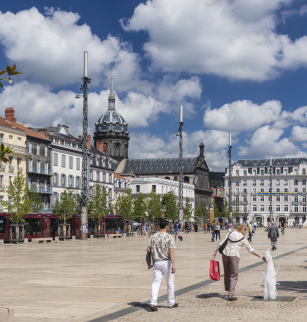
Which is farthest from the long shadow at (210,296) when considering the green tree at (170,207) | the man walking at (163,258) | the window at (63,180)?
the green tree at (170,207)

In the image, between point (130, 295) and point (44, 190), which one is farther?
point (44, 190)

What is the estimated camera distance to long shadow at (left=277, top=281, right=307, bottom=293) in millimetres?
13137

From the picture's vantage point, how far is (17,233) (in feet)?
150

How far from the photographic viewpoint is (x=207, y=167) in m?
158

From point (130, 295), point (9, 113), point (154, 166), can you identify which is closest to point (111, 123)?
point (154, 166)

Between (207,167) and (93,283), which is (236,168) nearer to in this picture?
(207,167)

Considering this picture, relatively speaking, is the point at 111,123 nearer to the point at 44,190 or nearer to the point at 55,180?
the point at 55,180

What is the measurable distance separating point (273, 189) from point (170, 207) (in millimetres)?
71802

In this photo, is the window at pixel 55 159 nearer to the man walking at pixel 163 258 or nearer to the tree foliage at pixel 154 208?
the tree foliage at pixel 154 208

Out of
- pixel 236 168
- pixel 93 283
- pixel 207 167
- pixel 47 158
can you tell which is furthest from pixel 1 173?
pixel 236 168

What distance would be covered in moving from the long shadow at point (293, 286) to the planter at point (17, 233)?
34.5 metres

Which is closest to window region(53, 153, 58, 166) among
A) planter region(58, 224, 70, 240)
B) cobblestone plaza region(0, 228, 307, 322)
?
planter region(58, 224, 70, 240)

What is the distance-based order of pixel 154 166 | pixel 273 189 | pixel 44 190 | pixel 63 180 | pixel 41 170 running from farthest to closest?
pixel 273 189
pixel 154 166
pixel 63 180
pixel 44 190
pixel 41 170

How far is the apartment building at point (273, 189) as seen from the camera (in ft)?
548
